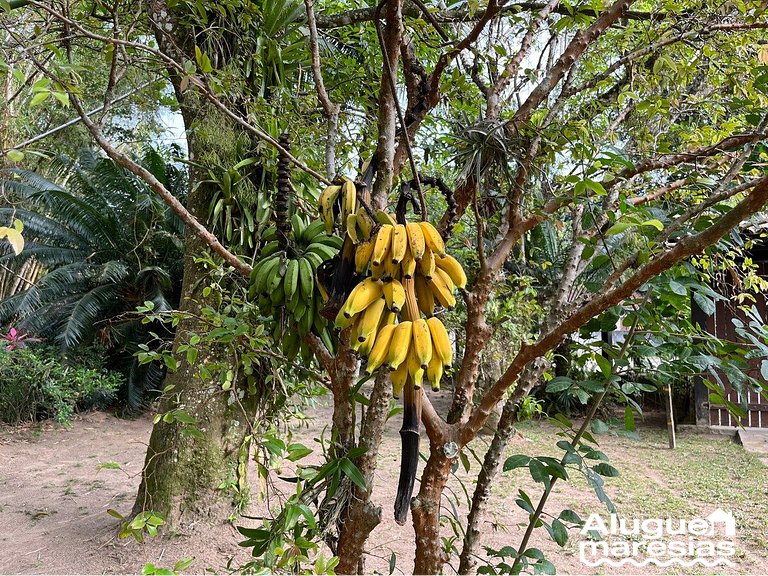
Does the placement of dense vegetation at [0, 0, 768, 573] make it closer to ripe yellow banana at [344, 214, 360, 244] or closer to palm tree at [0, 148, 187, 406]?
ripe yellow banana at [344, 214, 360, 244]

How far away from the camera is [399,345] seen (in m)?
0.94

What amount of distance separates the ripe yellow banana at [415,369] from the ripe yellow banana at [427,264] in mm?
149

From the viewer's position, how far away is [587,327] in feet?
5.00

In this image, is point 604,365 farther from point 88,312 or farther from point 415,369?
point 88,312

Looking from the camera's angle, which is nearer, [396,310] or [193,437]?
[396,310]

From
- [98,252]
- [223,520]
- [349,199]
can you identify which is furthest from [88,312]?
[349,199]

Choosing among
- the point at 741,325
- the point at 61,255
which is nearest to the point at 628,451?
the point at 741,325

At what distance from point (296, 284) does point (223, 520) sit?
2.46 metres

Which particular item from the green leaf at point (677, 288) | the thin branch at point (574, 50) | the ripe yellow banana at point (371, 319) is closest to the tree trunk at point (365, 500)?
the ripe yellow banana at point (371, 319)

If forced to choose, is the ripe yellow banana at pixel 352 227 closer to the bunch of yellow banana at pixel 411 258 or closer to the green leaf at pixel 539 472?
the bunch of yellow banana at pixel 411 258

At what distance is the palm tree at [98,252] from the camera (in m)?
7.09

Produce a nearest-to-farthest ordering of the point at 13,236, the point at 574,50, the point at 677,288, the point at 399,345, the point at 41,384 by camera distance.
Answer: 1. the point at 399,345
2. the point at 13,236
3. the point at 677,288
4. the point at 574,50
5. the point at 41,384

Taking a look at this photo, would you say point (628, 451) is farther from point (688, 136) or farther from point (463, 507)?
point (688, 136)

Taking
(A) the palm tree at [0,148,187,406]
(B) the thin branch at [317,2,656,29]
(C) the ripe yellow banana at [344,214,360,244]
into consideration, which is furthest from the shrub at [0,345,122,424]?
(C) the ripe yellow banana at [344,214,360,244]
